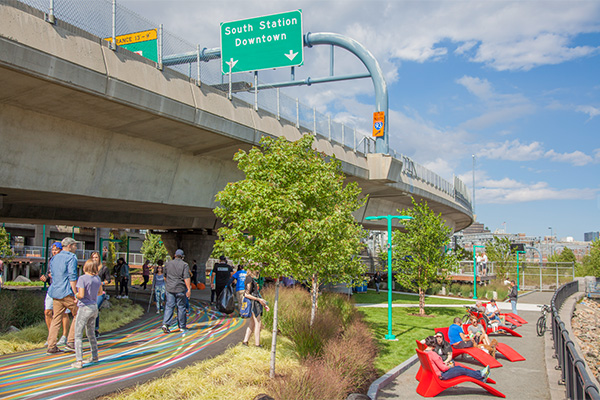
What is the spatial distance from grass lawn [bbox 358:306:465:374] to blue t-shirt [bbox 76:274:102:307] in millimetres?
6110

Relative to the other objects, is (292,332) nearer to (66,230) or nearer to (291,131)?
(291,131)

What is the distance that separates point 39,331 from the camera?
10477 millimetres

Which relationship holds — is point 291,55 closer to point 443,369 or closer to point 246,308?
point 246,308

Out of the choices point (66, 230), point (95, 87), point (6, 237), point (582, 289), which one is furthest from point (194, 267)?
point (66, 230)

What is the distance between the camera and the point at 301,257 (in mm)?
9734

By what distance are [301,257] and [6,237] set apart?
1689 inches

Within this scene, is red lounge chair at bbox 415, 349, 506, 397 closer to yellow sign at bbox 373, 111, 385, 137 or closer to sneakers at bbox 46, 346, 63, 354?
sneakers at bbox 46, 346, 63, 354

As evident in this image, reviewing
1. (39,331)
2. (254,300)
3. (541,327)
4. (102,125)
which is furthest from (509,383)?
(102,125)

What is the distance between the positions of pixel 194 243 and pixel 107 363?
64.4 ft

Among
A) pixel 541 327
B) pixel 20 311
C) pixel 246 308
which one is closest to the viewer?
pixel 246 308

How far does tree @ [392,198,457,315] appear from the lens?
20.9 m

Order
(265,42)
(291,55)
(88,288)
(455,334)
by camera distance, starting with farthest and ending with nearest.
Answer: (265,42), (291,55), (455,334), (88,288)

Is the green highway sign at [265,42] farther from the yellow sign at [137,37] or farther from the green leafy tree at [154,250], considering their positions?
the green leafy tree at [154,250]

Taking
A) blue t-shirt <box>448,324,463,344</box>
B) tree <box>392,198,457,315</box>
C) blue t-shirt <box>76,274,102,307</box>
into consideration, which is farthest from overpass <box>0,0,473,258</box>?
blue t-shirt <box>448,324,463,344</box>
